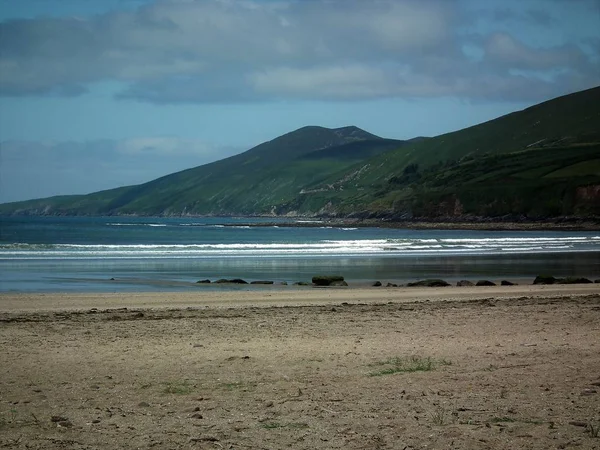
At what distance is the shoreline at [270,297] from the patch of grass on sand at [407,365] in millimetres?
9824

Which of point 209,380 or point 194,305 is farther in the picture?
point 194,305

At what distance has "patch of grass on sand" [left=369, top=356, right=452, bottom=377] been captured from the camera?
11141 mm

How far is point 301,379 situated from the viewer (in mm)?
10727

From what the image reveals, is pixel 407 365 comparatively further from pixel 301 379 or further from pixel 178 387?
pixel 178 387

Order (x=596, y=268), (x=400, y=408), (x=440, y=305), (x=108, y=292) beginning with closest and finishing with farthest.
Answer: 1. (x=400, y=408)
2. (x=440, y=305)
3. (x=108, y=292)
4. (x=596, y=268)

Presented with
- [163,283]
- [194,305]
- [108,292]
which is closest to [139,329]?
[194,305]

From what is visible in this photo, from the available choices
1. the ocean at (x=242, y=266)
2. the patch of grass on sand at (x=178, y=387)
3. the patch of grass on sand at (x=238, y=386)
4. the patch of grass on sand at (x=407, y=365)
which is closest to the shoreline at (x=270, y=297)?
the ocean at (x=242, y=266)

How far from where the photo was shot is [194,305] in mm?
22672

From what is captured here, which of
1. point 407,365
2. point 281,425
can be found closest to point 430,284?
point 407,365

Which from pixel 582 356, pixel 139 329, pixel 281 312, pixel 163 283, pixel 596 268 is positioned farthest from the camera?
pixel 596 268

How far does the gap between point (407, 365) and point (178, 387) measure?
3.57m

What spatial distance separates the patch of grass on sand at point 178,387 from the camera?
9.97 meters

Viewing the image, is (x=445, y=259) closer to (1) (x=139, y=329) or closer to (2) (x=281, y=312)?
(2) (x=281, y=312)

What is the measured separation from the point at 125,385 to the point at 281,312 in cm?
937
